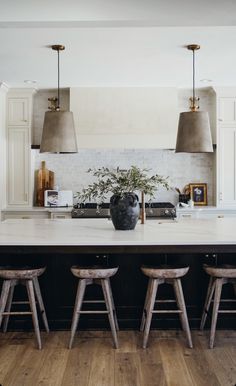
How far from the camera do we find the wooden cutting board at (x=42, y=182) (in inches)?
279

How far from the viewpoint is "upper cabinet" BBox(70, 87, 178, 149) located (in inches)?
265

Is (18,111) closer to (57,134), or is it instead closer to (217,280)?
(57,134)

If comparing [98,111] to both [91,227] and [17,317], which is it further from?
[17,317]

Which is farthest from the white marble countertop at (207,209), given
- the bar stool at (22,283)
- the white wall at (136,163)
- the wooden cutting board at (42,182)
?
the bar stool at (22,283)

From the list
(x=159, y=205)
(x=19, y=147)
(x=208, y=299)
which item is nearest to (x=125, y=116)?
(x=159, y=205)

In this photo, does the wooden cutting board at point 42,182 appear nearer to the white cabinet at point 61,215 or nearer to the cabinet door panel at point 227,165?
the white cabinet at point 61,215

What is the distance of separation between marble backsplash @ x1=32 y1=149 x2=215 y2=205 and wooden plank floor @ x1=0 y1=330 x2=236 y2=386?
3.44 meters

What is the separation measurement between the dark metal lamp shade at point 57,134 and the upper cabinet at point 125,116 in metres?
2.44

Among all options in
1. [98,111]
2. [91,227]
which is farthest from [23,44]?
[98,111]

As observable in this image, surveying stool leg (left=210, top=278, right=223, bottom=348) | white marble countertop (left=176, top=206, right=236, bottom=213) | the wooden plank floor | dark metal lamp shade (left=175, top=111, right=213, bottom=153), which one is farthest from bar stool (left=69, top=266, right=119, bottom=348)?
white marble countertop (left=176, top=206, right=236, bottom=213)

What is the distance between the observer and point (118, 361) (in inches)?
136

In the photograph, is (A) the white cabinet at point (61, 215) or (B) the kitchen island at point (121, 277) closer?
(B) the kitchen island at point (121, 277)

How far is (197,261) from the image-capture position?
416cm

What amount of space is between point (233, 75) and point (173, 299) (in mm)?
3189
